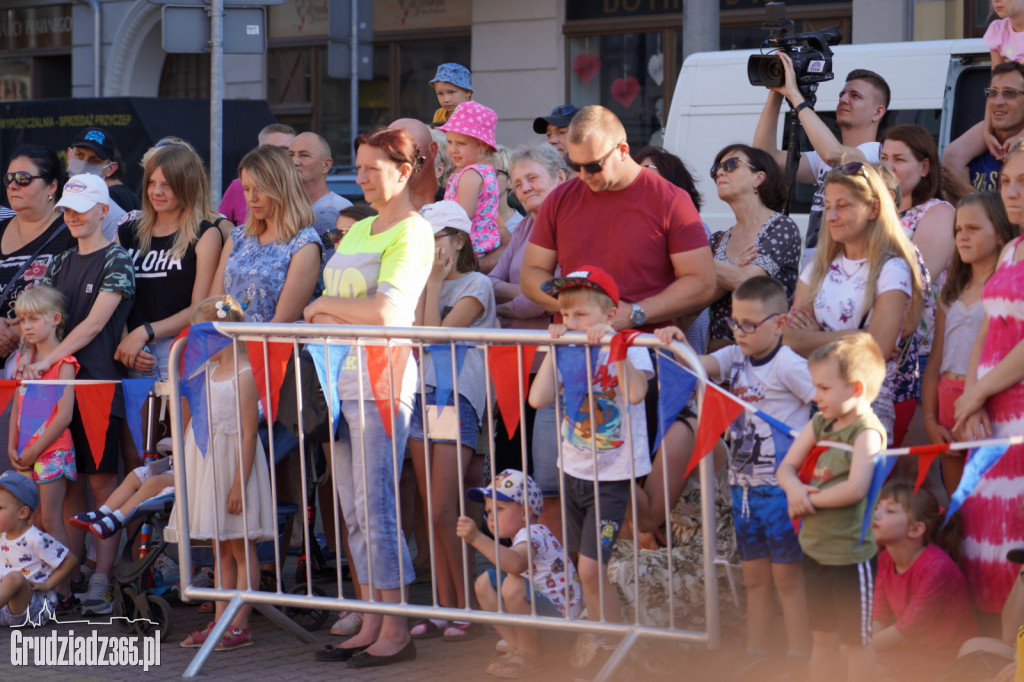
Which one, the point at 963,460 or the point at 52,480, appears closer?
the point at 963,460

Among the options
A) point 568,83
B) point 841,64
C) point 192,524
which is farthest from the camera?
point 568,83

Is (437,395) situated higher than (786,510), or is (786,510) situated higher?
(437,395)

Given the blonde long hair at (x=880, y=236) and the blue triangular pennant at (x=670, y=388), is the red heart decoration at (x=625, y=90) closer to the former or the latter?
the blonde long hair at (x=880, y=236)

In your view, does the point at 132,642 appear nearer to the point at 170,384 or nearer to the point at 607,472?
the point at 170,384

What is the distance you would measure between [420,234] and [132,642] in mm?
2204

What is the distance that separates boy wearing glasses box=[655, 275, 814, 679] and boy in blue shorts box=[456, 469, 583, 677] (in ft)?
2.36

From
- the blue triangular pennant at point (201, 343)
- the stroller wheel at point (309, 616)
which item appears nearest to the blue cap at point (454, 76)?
the blue triangular pennant at point (201, 343)

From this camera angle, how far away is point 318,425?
5562 millimetres

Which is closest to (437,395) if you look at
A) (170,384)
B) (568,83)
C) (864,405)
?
(170,384)

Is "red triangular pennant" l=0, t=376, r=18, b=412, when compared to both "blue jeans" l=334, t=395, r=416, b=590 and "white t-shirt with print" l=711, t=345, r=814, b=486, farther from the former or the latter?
"white t-shirt with print" l=711, t=345, r=814, b=486

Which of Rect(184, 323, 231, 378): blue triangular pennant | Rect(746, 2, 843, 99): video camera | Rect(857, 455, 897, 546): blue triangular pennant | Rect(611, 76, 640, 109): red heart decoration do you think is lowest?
Rect(857, 455, 897, 546): blue triangular pennant

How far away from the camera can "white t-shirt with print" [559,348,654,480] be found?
5.08m

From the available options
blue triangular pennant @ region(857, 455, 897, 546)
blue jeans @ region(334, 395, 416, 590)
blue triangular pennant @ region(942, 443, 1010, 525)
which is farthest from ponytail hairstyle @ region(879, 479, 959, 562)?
blue jeans @ region(334, 395, 416, 590)

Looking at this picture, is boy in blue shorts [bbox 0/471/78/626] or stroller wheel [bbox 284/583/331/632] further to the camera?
boy in blue shorts [bbox 0/471/78/626]
